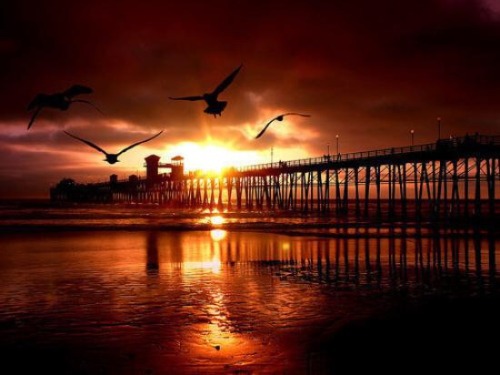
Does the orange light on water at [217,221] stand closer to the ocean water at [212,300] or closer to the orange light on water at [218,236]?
the orange light on water at [218,236]

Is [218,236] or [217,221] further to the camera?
[217,221]

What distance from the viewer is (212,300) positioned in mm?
11500

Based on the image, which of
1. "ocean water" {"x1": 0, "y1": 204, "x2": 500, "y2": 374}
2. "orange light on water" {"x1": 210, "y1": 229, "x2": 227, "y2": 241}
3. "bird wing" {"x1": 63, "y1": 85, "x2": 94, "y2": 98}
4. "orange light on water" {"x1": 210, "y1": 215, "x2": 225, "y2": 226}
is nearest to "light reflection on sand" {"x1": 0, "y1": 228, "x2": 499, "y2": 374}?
"ocean water" {"x1": 0, "y1": 204, "x2": 500, "y2": 374}

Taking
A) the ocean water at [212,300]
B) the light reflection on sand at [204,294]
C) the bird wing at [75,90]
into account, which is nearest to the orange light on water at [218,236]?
the light reflection on sand at [204,294]

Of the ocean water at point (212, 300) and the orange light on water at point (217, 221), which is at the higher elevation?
the orange light on water at point (217, 221)

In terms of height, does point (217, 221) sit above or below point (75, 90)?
below

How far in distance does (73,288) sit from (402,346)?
7.98 metres

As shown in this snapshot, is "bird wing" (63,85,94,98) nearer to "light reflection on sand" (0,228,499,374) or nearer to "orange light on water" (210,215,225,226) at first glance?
"light reflection on sand" (0,228,499,374)

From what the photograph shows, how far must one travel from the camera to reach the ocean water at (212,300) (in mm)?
7688

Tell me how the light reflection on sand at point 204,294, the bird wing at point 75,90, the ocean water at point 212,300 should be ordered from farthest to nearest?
the bird wing at point 75,90, the light reflection on sand at point 204,294, the ocean water at point 212,300

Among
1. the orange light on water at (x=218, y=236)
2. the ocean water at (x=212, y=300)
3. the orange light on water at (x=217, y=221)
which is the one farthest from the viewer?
the orange light on water at (x=217, y=221)

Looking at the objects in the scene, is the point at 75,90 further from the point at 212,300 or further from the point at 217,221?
the point at 217,221

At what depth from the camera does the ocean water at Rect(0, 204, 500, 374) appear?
25.2 feet

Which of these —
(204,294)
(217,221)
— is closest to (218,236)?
(204,294)
